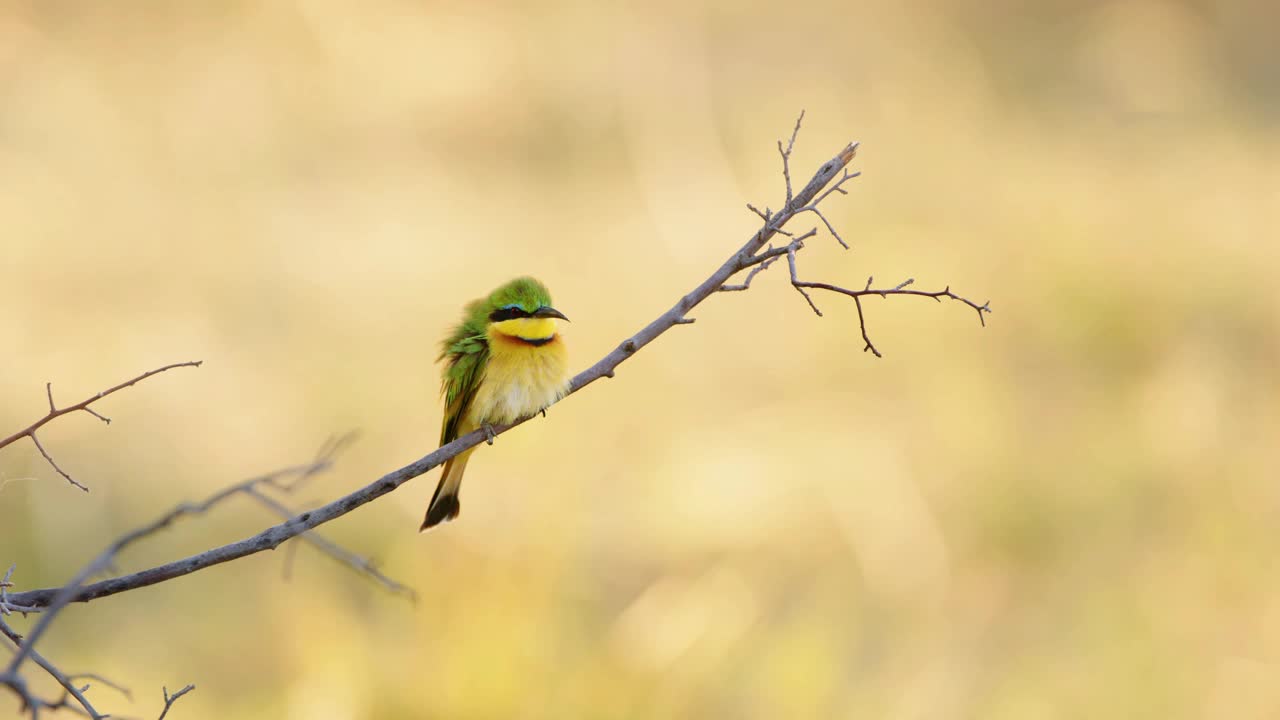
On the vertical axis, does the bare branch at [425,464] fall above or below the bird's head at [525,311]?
below

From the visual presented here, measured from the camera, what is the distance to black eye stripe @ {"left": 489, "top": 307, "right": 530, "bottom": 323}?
1.82 m

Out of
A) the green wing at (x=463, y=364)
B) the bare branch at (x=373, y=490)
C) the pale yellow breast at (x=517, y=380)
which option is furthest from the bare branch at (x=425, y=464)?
the green wing at (x=463, y=364)

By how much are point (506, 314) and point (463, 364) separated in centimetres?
11

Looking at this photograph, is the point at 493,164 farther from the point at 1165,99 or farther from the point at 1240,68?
the point at 1240,68

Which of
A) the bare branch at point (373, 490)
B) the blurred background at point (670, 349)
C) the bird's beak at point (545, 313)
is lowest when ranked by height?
the bare branch at point (373, 490)

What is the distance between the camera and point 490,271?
6555 millimetres

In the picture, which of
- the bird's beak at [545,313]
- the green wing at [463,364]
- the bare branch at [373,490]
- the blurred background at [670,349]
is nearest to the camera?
the bare branch at [373,490]

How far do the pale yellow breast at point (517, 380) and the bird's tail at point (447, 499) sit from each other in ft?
0.42

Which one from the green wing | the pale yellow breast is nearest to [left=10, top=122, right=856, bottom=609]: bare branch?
the pale yellow breast

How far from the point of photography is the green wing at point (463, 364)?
187 cm

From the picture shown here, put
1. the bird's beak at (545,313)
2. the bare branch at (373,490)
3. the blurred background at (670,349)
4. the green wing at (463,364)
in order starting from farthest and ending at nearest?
the blurred background at (670,349) → the green wing at (463,364) → the bird's beak at (545,313) → the bare branch at (373,490)

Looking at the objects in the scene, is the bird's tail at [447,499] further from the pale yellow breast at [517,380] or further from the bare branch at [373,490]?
the bare branch at [373,490]

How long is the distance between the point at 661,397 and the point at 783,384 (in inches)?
24.4

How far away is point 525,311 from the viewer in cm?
180
